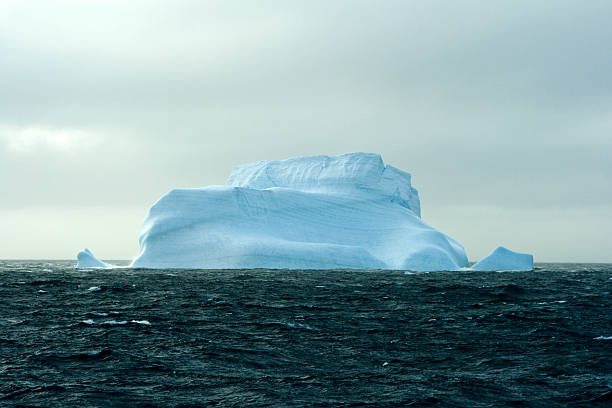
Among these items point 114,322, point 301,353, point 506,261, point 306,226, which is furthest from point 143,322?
point 506,261

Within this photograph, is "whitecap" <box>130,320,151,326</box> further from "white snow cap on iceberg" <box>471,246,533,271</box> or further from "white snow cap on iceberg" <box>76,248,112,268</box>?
"white snow cap on iceberg" <box>471,246,533,271</box>

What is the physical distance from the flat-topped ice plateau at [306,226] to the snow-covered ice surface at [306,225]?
8 cm

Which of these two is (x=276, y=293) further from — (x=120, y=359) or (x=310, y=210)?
(x=310, y=210)

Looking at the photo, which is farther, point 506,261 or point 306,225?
point 306,225

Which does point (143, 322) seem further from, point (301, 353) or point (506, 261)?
point (506, 261)

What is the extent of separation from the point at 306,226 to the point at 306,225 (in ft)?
0.36

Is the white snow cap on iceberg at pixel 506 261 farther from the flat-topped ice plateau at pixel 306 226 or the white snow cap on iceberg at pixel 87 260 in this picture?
the white snow cap on iceberg at pixel 87 260

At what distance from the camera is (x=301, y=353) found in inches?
508

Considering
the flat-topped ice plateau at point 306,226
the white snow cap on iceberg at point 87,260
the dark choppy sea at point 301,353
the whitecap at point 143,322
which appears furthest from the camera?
the white snow cap on iceberg at point 87,260


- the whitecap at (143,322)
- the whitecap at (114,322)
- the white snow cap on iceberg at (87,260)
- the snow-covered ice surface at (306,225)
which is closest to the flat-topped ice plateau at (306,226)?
the snow-covered ice surface at (306,225)

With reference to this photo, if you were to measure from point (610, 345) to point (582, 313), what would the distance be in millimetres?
6265

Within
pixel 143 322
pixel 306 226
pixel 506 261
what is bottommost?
pixel 143 322

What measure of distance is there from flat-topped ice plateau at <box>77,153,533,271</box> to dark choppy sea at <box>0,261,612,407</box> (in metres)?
29.4

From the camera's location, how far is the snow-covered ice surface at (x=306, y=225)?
5231 centimetres
